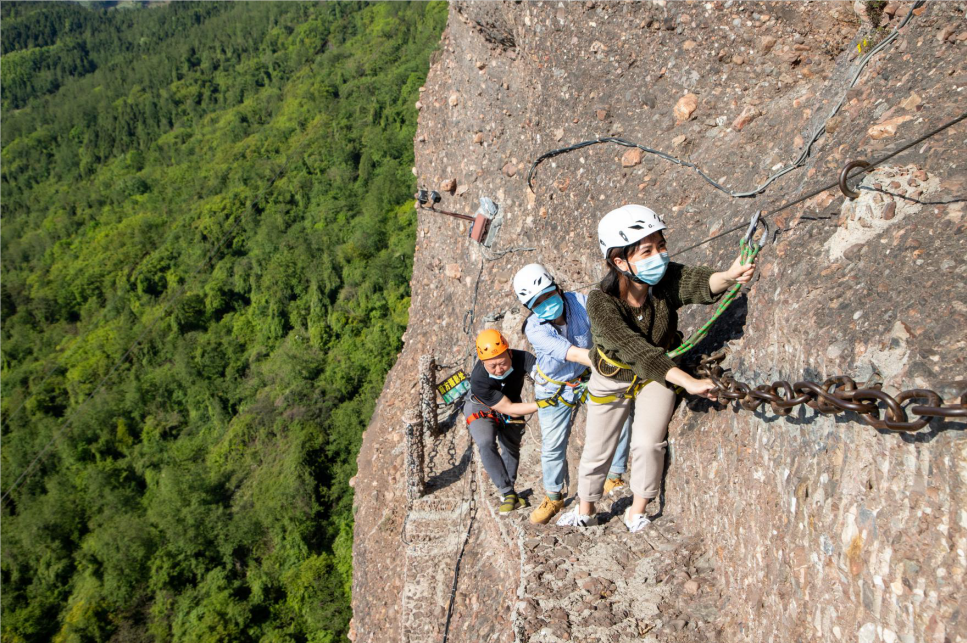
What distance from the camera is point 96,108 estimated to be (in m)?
80.3

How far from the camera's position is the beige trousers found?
414 centimetres

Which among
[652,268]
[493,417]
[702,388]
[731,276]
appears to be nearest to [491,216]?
[493,417]

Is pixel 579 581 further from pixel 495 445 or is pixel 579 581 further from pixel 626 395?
pixel 495 445

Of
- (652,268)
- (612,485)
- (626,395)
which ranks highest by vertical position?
(652,268)

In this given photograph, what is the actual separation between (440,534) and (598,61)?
18.8ft

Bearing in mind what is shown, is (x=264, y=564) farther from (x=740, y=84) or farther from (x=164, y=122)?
(x=164, y=122)

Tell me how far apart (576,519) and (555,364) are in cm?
115

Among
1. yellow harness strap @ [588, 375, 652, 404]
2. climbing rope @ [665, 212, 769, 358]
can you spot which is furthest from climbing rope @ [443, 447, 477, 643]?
climbing rope @ [665, 212, 769, 358]

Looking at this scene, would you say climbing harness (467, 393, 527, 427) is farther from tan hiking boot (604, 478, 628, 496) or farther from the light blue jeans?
tan hiking boot (604, 478, 628, 496)

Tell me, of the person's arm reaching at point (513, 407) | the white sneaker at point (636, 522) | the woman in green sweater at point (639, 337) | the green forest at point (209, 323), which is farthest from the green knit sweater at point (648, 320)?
the green forest at point (209, 323)

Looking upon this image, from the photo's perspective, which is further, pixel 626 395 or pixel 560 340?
pixel 560 340

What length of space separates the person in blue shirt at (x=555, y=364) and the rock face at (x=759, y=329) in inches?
12.4

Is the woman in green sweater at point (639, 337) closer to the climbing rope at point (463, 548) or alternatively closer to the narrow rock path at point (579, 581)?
the narrow rock path at point (579, 581)

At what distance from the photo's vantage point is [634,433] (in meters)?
4.26
